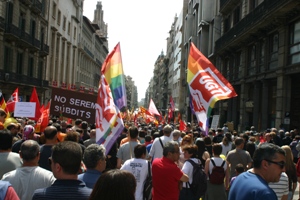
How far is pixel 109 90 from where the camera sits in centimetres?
693

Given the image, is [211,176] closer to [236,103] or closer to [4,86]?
[236,103]

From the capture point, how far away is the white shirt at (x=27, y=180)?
3.97m

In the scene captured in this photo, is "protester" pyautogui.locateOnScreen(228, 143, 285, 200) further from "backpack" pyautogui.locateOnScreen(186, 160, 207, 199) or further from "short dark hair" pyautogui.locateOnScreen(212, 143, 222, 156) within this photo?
"short dark hair" pyautogui.locateOnScreen(212, 143, 222, 156)

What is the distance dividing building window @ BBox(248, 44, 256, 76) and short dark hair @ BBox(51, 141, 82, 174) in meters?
22.3

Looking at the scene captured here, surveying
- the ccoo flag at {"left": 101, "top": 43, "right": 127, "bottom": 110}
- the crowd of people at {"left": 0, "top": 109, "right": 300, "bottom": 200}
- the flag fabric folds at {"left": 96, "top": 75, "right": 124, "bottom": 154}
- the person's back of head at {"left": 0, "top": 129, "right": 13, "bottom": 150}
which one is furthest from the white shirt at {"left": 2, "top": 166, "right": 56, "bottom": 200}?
the ccoo flag at {"left": 101, "top": 43, "right": 127, "bottom": 110}

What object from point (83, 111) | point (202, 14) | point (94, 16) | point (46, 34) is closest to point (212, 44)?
point (202, 14)

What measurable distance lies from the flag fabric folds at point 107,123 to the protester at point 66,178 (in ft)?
10.1

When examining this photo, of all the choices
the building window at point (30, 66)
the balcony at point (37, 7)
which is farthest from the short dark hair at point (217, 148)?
the building window at point (30, 66)

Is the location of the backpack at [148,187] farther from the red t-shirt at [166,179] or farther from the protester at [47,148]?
the protester at [47,148]

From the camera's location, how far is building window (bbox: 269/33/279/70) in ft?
68.2

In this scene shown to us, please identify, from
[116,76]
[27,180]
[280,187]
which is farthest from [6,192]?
[116,76]

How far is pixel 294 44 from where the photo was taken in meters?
18.3

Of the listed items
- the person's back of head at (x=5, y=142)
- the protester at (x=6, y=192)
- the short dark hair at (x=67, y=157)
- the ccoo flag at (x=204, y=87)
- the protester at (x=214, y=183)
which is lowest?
the protester at (x=214, y=183)

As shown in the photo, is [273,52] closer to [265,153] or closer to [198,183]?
[198,183]
